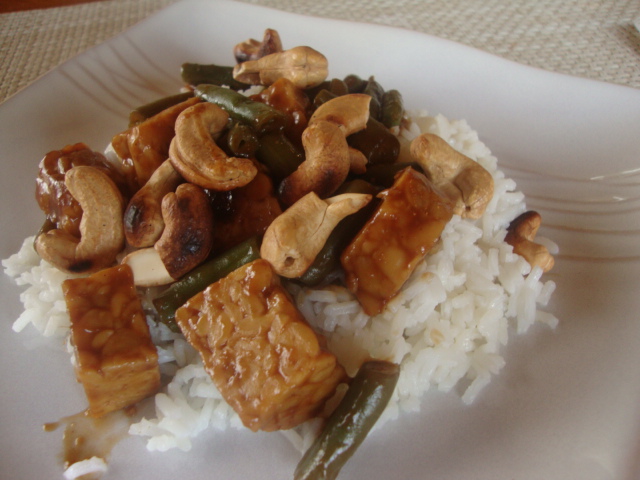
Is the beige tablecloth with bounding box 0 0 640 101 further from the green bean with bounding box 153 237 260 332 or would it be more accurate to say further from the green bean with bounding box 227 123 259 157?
the green bean with bounding box 153 237 260 332

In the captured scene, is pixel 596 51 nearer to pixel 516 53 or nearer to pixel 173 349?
pixel 516 53


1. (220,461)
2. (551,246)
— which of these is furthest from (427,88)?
(220,461)

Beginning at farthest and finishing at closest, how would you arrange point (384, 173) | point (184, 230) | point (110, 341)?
point (384, 173)
point (184, 230)
point (110, 341)

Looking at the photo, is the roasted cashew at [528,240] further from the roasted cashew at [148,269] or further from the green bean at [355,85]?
the roasted cashew at [148,269]

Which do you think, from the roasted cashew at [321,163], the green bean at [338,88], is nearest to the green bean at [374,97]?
the green bean at [338,88]

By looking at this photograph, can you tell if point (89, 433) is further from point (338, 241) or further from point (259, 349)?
point (338, 241)

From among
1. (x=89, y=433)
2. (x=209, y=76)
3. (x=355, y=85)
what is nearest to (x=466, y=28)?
(x=355, y=85)

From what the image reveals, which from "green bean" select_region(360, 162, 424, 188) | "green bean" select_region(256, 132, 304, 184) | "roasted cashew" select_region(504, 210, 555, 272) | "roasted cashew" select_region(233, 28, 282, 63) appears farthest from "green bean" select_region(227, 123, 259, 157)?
"roasted cashew" select_region(504, 210, 555, 272)
